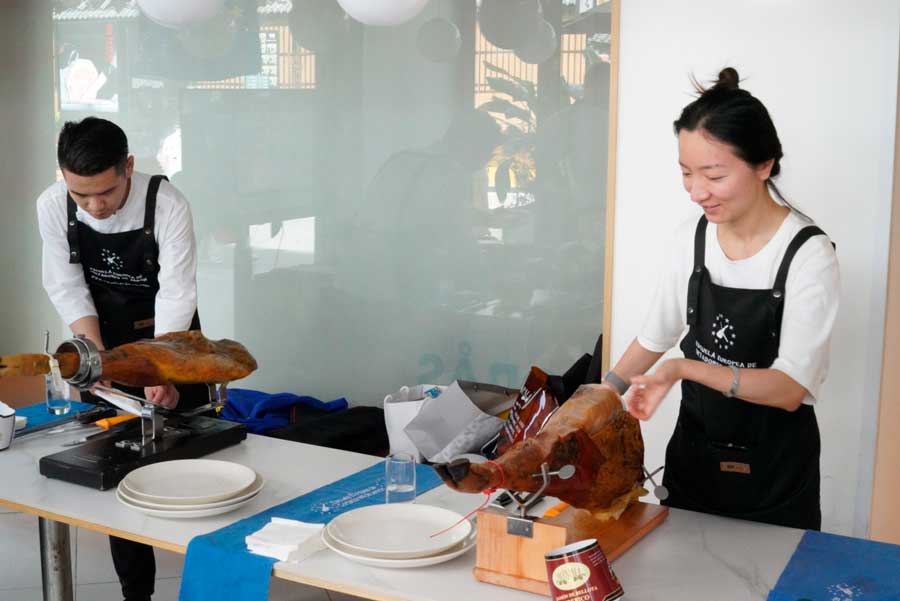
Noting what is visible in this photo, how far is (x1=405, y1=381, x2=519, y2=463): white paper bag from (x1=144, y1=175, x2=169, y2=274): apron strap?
108cm

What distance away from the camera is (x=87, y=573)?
3951 millimetres

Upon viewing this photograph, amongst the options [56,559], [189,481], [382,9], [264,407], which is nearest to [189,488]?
[189,481]

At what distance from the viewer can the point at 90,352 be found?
248 centimetres

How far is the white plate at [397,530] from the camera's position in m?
1.94

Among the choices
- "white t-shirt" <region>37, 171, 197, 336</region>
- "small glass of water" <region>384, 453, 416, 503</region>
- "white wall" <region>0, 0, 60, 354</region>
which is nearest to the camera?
"small glass of water" <region>384, 453, 416, 503</region>

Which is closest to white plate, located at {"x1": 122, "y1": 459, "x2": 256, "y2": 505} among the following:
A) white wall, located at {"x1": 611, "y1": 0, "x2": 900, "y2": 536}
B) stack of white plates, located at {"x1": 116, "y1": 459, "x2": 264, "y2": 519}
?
stack of white plates, located at {"x1": 116, "y1": 459, "x2": 264, "y2": 519}

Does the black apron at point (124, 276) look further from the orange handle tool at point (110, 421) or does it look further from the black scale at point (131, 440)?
the black scale at point (131, 440)

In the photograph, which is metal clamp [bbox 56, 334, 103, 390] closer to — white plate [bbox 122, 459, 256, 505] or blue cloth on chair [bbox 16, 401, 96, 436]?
white plate [bbox 122, 459, 256, 505]

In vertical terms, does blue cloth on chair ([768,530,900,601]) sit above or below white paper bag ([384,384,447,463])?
above

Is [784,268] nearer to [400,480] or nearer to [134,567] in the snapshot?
[400,480]

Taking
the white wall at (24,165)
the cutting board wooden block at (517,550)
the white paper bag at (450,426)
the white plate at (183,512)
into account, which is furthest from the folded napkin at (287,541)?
the white wall at (24,165)

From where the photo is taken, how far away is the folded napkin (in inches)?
78.0

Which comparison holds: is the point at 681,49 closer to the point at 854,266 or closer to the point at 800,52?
the point at 800,52

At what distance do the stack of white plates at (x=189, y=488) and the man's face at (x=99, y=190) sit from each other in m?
1.12
